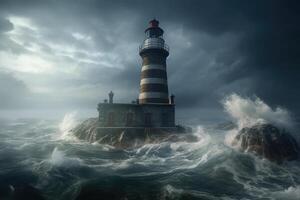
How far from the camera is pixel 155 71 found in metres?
26.7

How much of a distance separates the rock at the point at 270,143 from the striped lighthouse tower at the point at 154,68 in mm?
12431

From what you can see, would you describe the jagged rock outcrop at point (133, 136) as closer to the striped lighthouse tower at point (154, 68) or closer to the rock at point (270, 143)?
the striped lighthouse tower at point (154, 68)

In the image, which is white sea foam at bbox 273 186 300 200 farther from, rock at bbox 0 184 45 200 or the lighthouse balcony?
the lighthouse balcony

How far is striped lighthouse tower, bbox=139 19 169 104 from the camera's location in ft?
87.1

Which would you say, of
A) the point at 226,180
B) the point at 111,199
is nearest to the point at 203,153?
the point at 226,180

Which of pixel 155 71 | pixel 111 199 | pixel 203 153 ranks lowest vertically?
pixel 111 199

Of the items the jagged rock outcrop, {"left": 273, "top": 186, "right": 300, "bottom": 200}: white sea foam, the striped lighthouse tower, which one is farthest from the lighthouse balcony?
{"left": 273, "top": 186, "right": 300, "bottom": 200}: white sea foam

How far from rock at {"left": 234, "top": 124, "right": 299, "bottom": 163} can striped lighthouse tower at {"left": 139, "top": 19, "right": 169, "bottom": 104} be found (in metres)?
12.4

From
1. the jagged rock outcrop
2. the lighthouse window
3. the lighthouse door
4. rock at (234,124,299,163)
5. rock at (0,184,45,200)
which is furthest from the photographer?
the lighthouse door

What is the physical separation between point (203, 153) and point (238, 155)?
3.11 m

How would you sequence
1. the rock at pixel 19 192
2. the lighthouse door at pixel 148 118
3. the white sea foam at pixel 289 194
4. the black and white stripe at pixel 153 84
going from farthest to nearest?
the black and white stripe at pixel 153 84
the lighthouse door at pixel 148 118
the white sea foam at pixel 289 194
the rock at pixel 19 192

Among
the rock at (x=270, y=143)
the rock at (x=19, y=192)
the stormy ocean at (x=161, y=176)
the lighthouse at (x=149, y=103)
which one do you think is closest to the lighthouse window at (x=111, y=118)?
the lighthouse at (x=149, y=103)

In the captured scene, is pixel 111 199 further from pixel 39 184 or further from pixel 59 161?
pixel 59 161

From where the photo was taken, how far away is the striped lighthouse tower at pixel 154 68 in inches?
1046
